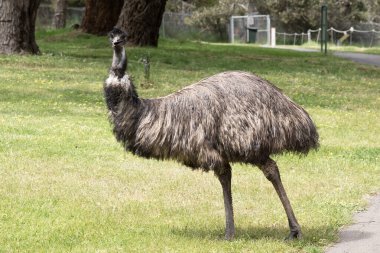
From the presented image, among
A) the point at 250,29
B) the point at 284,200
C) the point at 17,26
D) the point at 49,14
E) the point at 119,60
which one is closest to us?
the point at 119,60

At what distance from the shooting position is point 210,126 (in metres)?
9.06

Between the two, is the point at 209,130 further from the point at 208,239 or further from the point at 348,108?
the point at 348,108

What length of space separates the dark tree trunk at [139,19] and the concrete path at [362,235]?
82.8 ft

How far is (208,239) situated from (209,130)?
102cm

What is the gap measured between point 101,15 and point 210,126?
1256 inches

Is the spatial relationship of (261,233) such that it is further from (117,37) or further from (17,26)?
(17,26)

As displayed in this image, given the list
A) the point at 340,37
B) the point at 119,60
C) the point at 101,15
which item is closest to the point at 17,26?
the point at 101,15

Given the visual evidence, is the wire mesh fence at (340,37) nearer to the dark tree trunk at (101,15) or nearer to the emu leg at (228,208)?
the dark tree trunk at (101,15)

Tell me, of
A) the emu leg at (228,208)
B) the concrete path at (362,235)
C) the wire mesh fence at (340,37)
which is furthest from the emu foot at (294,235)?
the wire mesh fence at (340,37)

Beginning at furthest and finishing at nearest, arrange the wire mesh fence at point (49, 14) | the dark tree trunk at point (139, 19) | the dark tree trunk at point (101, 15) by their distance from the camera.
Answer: the wire mesh fence at point (49, 14), the dark tree trunk at point (101, 15), the dark tree trunk at point (139, 19)

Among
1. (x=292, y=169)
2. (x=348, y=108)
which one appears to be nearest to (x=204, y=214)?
Result: (x=292, y=169)

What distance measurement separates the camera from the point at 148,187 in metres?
11.9

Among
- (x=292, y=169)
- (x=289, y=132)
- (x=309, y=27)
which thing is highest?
(x=289, y=132)

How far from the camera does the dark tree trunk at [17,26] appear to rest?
28.1m
